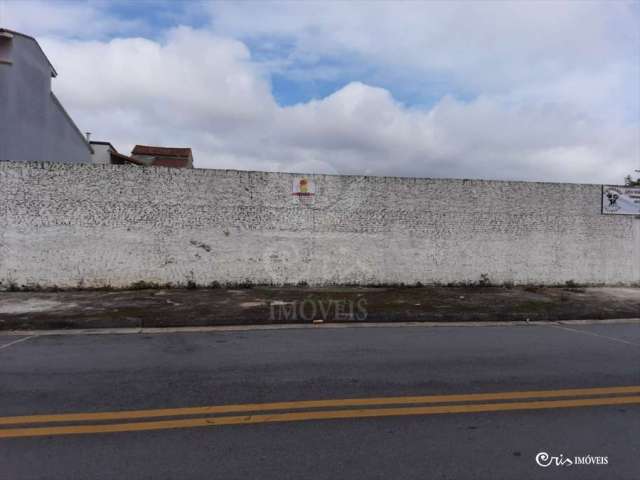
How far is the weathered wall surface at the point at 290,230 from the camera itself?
11.2 meters

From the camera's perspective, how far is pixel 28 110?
15.1 metres

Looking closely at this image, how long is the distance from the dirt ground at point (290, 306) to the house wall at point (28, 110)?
603cm

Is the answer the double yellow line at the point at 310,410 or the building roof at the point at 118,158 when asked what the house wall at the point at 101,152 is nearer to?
the building roof at the point at 118,158

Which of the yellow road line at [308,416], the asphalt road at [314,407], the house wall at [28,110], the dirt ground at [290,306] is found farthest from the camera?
the house wall at [28,110]

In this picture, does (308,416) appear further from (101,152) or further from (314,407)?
(101,152)

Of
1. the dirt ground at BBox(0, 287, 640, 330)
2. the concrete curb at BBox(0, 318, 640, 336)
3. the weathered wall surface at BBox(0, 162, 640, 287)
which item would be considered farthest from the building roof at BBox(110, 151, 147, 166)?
the concrete curb at BBox(0, 318, 640, 336)

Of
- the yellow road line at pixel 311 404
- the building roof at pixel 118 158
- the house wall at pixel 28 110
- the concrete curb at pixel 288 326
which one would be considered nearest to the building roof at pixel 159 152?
the building roof at pixel 118 158

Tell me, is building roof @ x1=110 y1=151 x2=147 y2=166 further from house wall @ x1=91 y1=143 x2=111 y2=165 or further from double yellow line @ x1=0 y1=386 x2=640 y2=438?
double yellow line @ x1=0 y1=386 x2=640 y2=438

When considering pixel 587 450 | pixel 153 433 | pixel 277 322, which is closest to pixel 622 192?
pixel 277 322

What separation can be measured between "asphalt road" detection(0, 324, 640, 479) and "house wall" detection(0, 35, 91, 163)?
953 cm

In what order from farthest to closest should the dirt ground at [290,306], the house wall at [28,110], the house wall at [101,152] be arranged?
the house wall at [101,152] → the house wall at [28,110] → the dirt ground at [290,306]

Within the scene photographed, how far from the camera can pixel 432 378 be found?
5.19m

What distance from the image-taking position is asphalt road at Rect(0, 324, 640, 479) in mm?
3258

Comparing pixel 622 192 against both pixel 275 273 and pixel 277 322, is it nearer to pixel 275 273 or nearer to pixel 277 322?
pixel 275 273
